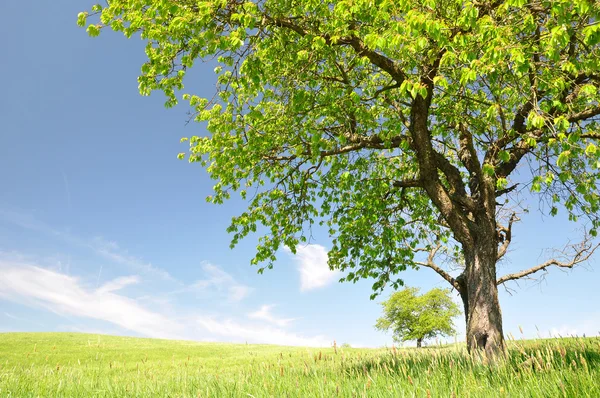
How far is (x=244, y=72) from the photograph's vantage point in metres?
10.3

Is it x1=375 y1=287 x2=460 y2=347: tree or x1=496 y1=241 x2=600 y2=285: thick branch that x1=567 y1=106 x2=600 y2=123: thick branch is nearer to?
x1=496 y1=241 x2=600 y2=285: thick branch

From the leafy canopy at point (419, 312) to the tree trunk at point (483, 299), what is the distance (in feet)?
113

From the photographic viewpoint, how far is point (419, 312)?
4703cm

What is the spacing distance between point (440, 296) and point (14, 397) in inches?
1789

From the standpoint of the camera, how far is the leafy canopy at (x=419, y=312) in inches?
1778

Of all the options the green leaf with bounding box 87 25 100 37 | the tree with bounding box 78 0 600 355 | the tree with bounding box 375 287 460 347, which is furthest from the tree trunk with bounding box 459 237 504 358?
the tree with bounding box 375 287 460 347

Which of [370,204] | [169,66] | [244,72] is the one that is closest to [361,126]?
[370,204]

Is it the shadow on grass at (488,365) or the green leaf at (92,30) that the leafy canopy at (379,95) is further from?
the shadow on grass at (488,365)

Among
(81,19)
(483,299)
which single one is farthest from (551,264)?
(81,19)

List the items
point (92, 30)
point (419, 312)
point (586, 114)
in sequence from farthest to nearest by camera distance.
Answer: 1. point (419, 312)
2. point (586, 114)
3. point (92, 30)

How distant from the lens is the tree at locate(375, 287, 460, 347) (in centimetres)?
4512

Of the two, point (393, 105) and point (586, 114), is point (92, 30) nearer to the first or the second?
point (393, 105)

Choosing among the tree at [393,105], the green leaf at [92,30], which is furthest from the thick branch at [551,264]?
the green leaf at [92,30]

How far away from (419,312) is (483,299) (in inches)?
1462
